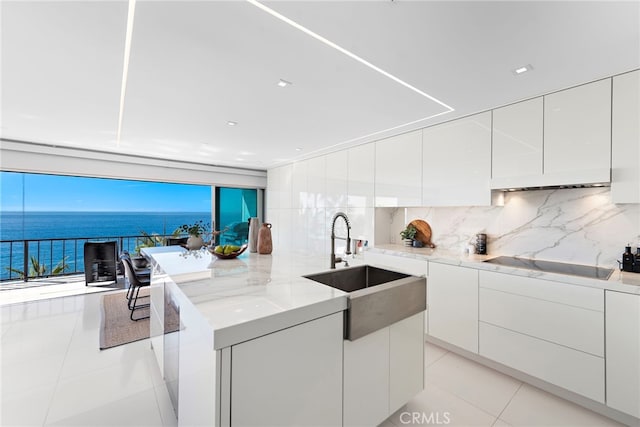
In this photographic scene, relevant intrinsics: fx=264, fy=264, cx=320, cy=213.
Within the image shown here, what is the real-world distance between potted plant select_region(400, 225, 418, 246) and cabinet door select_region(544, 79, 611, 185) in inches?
59.6

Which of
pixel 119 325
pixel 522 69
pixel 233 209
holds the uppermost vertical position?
pixel 522 69

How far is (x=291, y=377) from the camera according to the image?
108 cm

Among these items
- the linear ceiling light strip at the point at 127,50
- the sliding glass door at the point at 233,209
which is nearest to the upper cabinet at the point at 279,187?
the sliding glass door at the point at 233,209

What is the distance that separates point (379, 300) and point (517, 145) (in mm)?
2039

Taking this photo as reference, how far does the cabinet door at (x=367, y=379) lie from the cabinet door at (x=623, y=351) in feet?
5.02

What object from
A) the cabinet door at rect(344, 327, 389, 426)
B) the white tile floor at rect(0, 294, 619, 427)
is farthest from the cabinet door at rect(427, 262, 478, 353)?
the cabinet door at rect(344, 327, 389, 426)

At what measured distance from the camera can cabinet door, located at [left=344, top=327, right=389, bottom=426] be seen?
1290mm

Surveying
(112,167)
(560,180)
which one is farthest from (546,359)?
(112,167)

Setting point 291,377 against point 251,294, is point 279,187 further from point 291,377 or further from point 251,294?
point 291,377

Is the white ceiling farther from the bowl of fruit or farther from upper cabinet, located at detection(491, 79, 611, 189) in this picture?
the bowl of fruit

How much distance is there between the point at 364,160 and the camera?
12.7 feet

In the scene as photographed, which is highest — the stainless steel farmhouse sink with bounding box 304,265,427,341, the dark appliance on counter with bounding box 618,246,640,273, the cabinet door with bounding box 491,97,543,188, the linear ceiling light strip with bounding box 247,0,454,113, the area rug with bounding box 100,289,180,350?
the linear ceiling light strip with bounding box 247,0,454,113

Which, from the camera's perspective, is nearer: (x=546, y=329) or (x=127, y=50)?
(x=127, y=50)

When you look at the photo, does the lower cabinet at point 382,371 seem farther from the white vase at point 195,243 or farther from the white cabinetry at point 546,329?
the white vase at point 195,243
